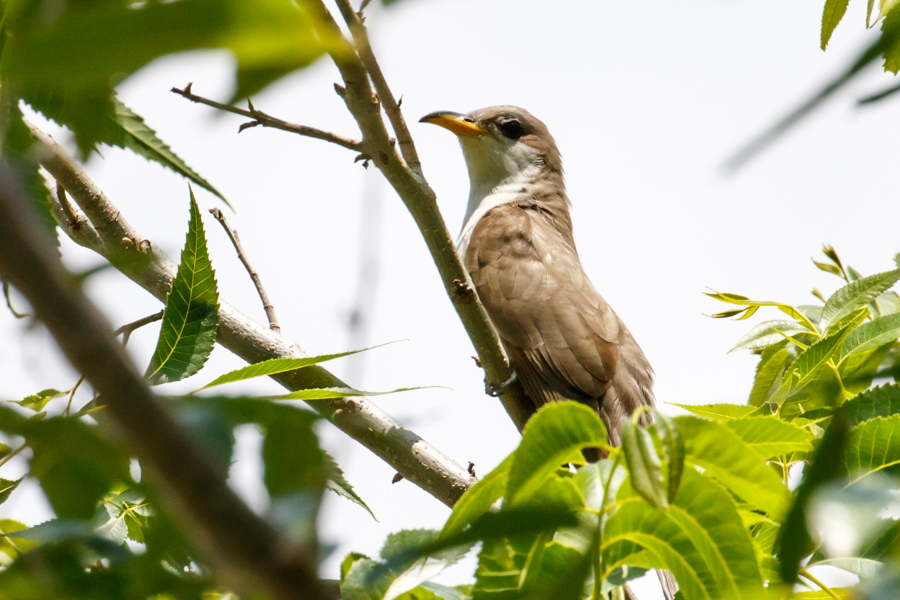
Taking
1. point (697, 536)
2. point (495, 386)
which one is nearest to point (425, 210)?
point (495, 386)

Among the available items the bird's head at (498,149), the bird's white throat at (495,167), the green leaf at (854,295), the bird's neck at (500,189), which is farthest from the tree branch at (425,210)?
the bird's head at (498,149)

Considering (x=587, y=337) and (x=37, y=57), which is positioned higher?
(x=587, y=337)

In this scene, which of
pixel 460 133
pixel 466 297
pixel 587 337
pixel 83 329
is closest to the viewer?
pixel 83 329

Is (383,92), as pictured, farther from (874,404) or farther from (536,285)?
Result: (536,285)

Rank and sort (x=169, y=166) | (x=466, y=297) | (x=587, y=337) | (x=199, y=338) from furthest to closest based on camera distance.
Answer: (x=587, y=337)
(x=466, y=297)
(x=199, y=338)
(x=169, y=166)

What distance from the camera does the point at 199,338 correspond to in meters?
1.78

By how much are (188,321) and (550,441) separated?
1.06 m

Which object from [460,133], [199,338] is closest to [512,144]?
[460,133]

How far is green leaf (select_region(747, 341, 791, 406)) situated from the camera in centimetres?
245

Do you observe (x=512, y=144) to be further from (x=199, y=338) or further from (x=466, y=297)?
(x=199, y=338)

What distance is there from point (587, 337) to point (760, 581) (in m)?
4.48

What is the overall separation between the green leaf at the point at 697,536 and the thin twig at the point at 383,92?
92 cm

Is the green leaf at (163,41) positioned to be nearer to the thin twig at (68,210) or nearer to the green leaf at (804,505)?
the green leaf at (804,505)

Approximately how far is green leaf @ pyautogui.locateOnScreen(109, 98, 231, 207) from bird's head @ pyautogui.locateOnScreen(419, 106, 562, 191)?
653cm
